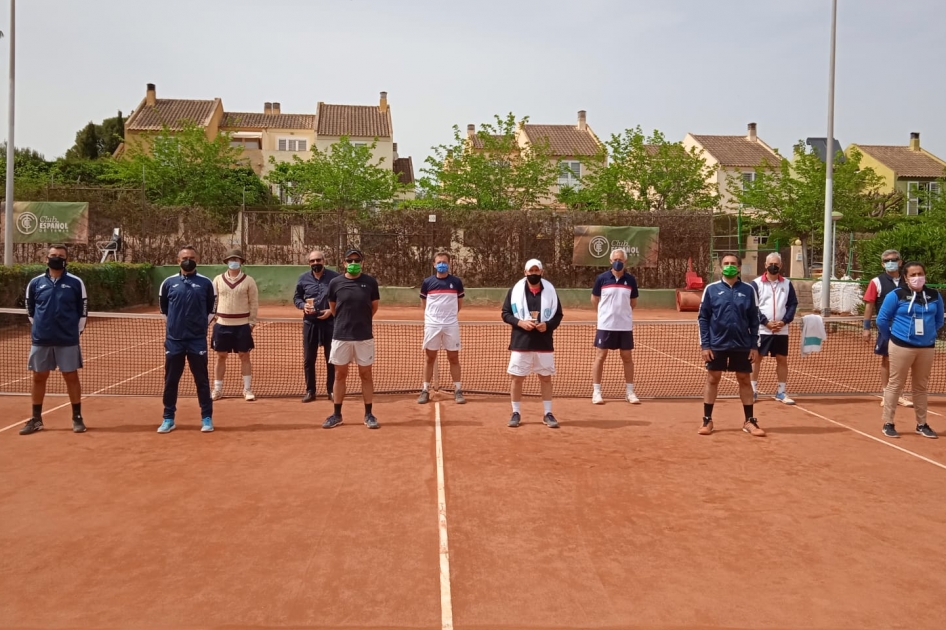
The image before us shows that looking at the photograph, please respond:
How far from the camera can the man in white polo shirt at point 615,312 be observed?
974 centimetres

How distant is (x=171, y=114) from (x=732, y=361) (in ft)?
188

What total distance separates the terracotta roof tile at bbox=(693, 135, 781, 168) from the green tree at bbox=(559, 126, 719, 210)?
22109 millimetres

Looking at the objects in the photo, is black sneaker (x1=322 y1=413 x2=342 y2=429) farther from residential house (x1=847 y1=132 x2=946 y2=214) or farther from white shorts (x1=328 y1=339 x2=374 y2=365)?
residential house (x1=847 y1=132 x2=946 y2=214)

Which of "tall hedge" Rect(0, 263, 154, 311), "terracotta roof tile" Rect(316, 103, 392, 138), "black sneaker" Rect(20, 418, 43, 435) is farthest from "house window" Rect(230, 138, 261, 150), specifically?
"black sneaker" Rect(20, 418, 43, 435)

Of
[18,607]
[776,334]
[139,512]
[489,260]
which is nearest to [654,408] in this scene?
[776,334]

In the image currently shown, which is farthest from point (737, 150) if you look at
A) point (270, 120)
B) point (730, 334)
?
point (730, 334)

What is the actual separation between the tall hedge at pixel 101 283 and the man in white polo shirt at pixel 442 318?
11684mm

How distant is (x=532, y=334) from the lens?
28.2ft

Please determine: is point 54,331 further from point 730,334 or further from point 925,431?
point 925,431

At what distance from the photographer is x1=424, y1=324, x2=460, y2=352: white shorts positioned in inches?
383

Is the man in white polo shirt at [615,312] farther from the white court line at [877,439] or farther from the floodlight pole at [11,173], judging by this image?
the floodlight pole at [11,173]

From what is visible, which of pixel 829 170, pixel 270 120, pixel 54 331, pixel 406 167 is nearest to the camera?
pixel 54 331

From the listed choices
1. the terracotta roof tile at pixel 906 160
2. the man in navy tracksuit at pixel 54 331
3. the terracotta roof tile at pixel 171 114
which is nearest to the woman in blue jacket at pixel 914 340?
the man in navy tracksuit at pixel 54 331

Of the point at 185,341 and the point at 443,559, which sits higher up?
the point at 185,341
